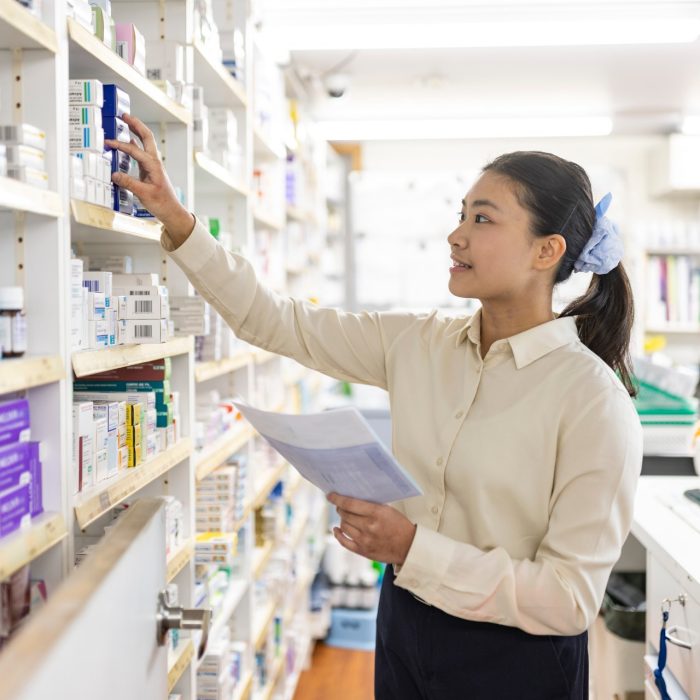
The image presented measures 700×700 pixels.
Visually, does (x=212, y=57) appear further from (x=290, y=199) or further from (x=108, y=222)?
(x=290, y=199)

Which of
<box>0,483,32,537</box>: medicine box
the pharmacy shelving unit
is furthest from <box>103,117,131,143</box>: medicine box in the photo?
<box>0,483,32,537</box>: medicine box

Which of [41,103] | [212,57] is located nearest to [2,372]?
[41,103]

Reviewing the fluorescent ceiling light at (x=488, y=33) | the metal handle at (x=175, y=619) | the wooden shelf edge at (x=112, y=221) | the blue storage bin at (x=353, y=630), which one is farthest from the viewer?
the blue storage bin at (x=353, y=630)

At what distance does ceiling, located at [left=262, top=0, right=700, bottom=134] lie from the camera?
10.6 ft

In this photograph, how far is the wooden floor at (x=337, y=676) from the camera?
3.97 meters

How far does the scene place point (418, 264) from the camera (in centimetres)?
636

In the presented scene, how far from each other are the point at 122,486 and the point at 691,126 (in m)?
5.25

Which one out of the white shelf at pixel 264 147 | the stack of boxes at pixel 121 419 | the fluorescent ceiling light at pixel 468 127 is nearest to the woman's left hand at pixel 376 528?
the stack of boxes at pixel 121 419

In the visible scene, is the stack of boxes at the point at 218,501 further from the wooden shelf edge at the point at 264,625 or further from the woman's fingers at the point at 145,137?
the woman's fingers at the point at 145,137

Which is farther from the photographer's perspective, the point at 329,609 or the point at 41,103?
the point at 329,609

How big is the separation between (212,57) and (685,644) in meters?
1.95

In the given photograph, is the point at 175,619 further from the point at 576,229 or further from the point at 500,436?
the point at 576,229

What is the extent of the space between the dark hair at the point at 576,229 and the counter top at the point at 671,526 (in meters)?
0.52

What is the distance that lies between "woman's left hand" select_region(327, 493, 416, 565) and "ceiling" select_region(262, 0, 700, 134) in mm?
2335
